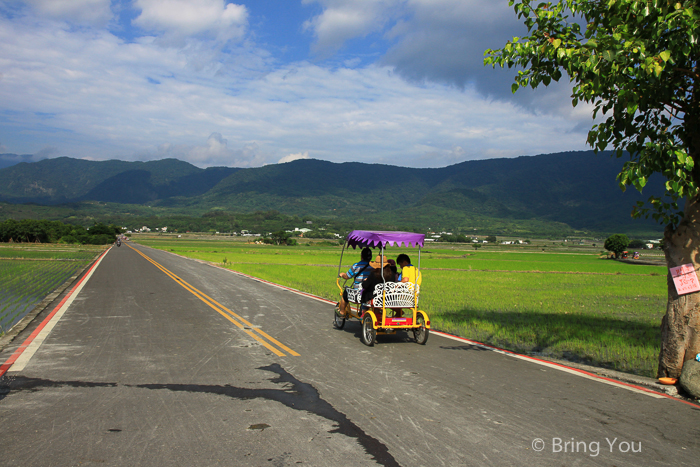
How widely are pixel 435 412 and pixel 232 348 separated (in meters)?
4.82

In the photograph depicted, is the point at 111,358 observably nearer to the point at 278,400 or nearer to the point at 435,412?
the point at 278,400

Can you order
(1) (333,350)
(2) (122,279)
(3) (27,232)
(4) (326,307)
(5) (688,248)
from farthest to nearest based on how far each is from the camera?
(3) (27,232), (2) (122,279), (4) (326,307), (1) (333,350), (5) (688,248)

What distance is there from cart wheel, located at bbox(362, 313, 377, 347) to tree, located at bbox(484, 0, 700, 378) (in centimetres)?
494

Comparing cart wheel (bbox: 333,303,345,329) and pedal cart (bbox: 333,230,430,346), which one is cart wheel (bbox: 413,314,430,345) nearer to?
pedal cart (bbox: 333,230,430,346)

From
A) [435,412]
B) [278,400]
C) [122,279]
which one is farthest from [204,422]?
[122,279]

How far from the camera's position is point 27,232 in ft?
306

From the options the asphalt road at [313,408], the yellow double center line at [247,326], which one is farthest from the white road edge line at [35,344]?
the yellow double center line at [247,326]

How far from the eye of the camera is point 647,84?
6652 millimetres

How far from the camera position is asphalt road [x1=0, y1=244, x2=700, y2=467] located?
14.6 feet

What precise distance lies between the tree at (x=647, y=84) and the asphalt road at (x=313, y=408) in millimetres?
2280

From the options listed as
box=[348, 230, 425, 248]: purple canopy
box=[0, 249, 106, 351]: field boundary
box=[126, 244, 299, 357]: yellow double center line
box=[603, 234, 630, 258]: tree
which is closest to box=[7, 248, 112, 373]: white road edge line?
box=[0, 249, 106, 351]: field boundary

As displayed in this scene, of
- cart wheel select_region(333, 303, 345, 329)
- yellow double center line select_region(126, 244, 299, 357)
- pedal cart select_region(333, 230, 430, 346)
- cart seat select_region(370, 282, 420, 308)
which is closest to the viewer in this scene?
yellow double center line select_region(126, 244, 299, 357)

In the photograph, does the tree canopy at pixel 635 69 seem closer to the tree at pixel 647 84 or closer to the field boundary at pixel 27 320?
the tree at pixel 647 84

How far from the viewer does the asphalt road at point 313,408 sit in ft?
14.6
